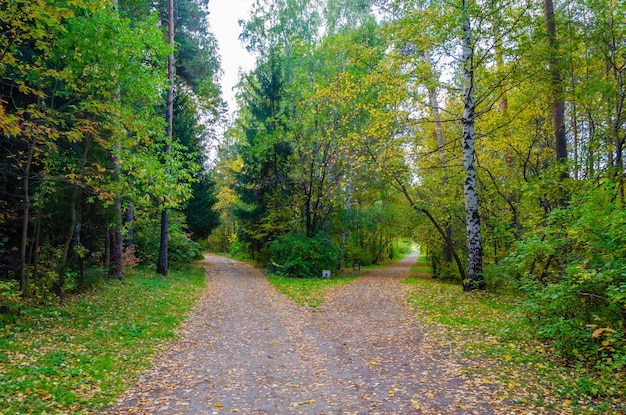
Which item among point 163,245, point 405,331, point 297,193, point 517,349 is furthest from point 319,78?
point 517,349

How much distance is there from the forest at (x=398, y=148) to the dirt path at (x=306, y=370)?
7.01ft

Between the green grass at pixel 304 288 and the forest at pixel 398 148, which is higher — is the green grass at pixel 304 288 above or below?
below

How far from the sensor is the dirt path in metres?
4.91

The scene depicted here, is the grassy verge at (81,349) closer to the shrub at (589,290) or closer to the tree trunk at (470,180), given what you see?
the shrub at (589,290)

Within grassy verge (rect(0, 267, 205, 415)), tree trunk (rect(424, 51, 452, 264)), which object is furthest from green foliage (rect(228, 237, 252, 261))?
grassy verge (rect(0, 267, 205, 415))

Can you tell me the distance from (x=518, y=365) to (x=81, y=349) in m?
7.07

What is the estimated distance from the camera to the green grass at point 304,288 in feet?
41.6

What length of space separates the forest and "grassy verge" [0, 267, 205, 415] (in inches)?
32.0

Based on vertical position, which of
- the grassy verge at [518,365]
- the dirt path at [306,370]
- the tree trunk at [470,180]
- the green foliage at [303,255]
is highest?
the tree trunk at [470,180]

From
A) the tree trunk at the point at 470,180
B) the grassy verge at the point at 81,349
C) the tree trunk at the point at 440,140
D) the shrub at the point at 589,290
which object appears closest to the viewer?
the grassy verge at the point at 81,349

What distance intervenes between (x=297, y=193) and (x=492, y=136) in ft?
37.4

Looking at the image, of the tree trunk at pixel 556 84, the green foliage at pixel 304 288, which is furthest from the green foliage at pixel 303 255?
the tree trunk at pixel 556 84

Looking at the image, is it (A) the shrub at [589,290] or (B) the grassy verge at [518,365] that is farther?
(A) the shrub at [589,290]

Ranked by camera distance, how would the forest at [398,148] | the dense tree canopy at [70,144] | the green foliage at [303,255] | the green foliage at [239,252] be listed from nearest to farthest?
the forest at [398,148], the dense tree canopy at [70,144], the green foliage at [303,255], the green foliage at [239,252]
